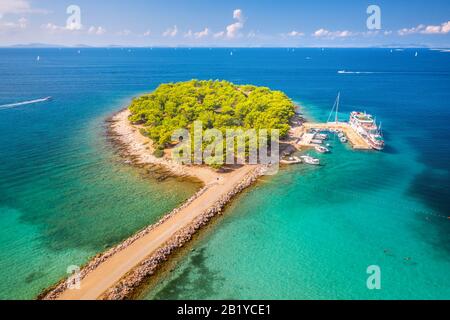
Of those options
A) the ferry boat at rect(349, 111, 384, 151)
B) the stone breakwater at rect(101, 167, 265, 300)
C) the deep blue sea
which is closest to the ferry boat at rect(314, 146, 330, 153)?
the deep blue sea

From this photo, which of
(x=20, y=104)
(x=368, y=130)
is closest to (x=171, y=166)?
(x=368, y=130)

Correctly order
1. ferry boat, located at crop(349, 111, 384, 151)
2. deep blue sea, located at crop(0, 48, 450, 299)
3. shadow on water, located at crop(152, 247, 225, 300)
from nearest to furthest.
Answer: shadow on water, located at crop(152, 247, 225, 300) < deep blue sea, located at crop(0, 48, 450, 299) < ferry boat, located at crop(349, 111, 384, 151)

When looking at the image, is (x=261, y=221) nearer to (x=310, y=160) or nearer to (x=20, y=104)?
(x=310, y=160)

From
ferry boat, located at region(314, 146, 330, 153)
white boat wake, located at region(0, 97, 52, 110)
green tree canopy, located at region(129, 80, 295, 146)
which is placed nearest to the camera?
ferry boat, located at region(314, 146, 330, 153)

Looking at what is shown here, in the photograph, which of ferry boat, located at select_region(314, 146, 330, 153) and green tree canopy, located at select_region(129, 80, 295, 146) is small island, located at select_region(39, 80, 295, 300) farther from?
ferry boat, located at select_region(314, 146, 330, 153)

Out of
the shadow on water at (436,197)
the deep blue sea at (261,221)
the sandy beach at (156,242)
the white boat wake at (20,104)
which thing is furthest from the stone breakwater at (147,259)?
the white boat wake at (20,104)
